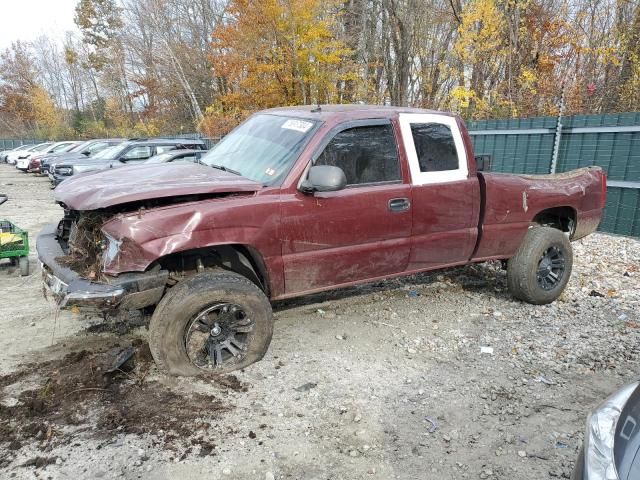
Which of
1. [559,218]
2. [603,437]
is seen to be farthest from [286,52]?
[603,437]

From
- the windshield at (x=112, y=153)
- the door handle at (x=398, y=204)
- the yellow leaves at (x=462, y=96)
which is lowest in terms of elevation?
the windshield at (x=112, y=153)

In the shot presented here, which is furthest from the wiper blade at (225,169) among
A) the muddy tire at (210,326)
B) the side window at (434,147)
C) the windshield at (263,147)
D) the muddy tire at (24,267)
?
the muddy tire at (24,267)

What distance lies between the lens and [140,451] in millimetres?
2764

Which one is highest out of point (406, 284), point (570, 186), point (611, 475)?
point (570, 186)

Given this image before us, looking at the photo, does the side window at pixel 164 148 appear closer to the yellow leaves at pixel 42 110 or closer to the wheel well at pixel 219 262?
the wheel well at pixel 219 262

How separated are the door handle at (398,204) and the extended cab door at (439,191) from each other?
0.08 meters

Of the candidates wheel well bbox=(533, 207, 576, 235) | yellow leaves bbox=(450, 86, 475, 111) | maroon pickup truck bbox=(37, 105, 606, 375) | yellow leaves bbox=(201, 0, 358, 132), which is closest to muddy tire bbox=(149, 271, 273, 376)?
maroon pickup truck bbox=(37, 105, 606, 375)

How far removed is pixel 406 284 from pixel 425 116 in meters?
2.16

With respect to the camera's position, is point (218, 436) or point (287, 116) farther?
point (287, 116)

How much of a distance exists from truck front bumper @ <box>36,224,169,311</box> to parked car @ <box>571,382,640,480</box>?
2.60 m

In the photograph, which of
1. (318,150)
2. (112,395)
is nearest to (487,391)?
(318,150)

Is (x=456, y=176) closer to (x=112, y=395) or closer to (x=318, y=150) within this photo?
(x=318, y=150)

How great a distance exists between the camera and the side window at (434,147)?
427 centimetres

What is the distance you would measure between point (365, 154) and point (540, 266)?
2.44 meters
